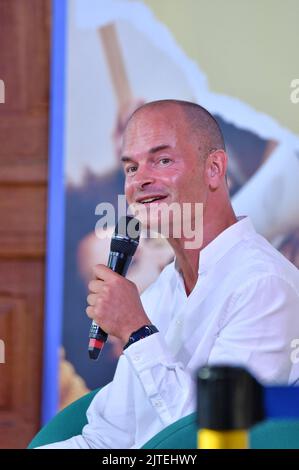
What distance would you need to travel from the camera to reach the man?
170 centimetres

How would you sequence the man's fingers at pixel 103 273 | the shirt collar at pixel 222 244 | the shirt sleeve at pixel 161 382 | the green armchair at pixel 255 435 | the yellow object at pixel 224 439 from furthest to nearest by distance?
the shirt collar at pixel 222 244 → the man's fingers at pixel 103 273 → the shirt sleeve at pixel 161 382 → the green armchair at pixel 255 435 → the yellow object at pixel 224 439

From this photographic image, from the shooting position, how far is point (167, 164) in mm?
2096

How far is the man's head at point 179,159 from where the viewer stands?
6.77 ft

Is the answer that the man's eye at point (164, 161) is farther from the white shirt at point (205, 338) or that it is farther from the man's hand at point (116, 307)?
the man's hand at point (116, 307)

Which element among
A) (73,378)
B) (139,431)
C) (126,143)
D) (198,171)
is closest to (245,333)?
(139,431)

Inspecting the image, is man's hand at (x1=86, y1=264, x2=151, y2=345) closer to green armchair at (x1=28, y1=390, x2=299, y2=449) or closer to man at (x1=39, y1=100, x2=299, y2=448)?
man at (x1=39, y1=100, x2=299, y2=448)

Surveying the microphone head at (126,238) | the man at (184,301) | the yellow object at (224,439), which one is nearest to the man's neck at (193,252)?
the man at (184,301)

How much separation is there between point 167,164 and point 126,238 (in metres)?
0.27

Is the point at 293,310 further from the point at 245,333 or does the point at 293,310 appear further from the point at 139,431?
the point at 139,431

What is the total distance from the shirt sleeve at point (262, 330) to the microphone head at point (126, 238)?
27 centimetres

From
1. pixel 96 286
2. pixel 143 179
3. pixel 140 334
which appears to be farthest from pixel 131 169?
pixel 140 334

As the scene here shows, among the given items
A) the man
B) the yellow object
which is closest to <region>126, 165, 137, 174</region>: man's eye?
the man

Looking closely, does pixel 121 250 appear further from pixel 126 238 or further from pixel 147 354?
pixel 147 354

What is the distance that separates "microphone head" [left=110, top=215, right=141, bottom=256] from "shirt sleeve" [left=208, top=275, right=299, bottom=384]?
0.87 ft
